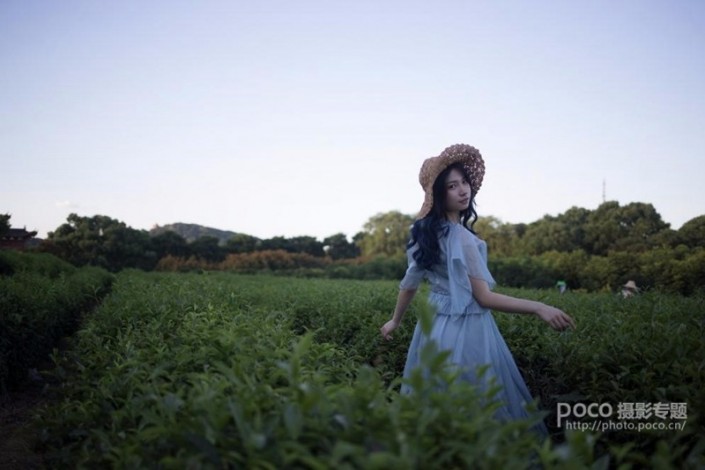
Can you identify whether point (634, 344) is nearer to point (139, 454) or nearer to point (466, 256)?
point (466, 256)

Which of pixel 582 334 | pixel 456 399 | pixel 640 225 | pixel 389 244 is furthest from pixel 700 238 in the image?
pixel 389 244

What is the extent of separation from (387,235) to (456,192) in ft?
172

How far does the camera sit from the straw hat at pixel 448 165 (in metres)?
2.97

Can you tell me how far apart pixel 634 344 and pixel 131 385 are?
2.67 metres

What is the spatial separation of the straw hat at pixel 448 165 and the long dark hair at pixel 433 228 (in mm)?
31

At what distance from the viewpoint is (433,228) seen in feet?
9.39

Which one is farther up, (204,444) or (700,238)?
(700,238)

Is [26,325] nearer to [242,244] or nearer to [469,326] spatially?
[469,326]

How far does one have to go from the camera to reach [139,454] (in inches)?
55.4

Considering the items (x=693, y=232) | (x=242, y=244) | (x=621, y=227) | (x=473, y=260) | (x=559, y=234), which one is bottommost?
(x=473, y=260)

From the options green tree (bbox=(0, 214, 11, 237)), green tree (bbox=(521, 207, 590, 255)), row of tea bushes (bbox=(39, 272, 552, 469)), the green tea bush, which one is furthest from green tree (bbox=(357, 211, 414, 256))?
row of tea bushes (bbox=(39, 272, 552, 469))

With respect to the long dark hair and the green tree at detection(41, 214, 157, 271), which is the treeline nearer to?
the green tree at detection(41, 214, 157, 271)

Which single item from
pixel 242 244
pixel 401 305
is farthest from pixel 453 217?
pixel 242 244

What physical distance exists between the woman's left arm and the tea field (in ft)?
1.79
